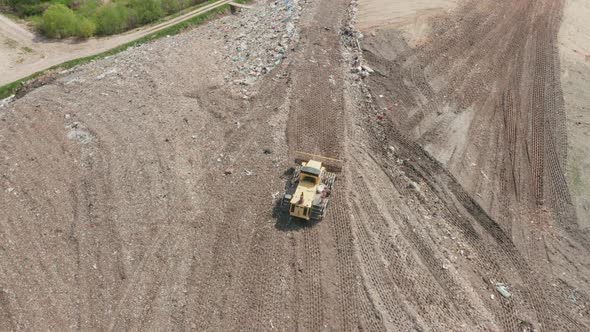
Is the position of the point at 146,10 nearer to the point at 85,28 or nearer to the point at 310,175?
the point at 85,28

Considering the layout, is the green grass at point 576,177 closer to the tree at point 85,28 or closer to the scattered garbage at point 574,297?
the scattered garbage at point 574,297

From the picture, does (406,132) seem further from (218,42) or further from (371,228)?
(218,42)

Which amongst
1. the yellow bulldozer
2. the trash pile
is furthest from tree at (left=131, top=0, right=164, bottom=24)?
the yellow bulldozer

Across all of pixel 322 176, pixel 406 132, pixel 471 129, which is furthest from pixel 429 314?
pixel 471 129

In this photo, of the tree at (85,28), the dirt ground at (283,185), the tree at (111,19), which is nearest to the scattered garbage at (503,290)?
the dirt ground at (283,185)

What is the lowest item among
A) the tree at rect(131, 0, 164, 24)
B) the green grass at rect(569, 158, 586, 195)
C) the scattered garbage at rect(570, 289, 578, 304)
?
the scattered garbage at rect(570, 289, 578, 304)

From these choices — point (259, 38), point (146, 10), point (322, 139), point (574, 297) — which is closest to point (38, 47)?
point (146, 10)

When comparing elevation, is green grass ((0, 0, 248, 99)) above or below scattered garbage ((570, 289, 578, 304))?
above

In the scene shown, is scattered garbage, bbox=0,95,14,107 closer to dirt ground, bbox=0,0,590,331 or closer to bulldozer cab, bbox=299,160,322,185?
dirt ground, bbox=0,0,590,331

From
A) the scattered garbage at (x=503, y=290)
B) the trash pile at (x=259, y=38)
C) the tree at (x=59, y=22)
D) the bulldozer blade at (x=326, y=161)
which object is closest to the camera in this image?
the scattered garbage at (x=503, y=290)
